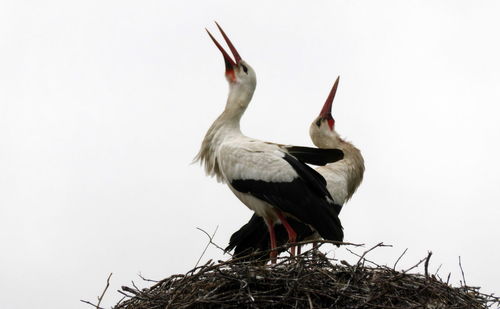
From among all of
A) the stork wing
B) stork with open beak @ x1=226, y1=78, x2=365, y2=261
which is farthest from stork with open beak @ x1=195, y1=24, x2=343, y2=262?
stork with open beak @ x1=226, y1=78, x2=365, y2=261

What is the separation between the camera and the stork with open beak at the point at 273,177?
770 centimetres

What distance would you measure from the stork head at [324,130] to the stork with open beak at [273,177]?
1851 millimetres

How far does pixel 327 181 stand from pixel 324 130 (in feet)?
3.67

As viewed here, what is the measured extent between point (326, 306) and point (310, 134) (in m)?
3.90

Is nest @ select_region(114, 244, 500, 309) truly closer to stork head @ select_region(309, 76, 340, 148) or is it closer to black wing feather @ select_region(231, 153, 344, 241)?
black wing feather @ select_region(231, 153, 344, 241)

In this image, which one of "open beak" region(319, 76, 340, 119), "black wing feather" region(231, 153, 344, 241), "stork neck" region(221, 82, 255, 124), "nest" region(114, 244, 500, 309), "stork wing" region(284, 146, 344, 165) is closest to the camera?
"nest" region(114, 244, 500, 309)

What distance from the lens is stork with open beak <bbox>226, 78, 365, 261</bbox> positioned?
842 cm

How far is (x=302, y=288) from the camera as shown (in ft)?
21.0

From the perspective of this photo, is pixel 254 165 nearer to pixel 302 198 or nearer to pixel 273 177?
pixel 273 177

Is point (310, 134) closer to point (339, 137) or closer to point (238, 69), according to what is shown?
point (339, 137)

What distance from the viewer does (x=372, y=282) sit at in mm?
6621

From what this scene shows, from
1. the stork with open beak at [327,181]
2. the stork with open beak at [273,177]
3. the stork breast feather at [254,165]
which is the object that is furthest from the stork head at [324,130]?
the stork breast feather at [254,165]

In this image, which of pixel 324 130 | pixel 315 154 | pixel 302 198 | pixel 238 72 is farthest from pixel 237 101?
pixel 324 130

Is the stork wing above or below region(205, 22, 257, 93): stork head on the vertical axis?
below
